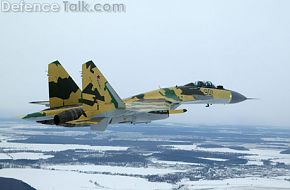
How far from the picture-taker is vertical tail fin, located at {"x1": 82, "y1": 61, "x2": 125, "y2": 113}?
32531 millimetres

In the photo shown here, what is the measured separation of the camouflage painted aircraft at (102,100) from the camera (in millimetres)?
32531

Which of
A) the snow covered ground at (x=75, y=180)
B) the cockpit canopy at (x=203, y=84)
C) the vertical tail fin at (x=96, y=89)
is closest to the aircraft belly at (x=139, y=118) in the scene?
the vertical tail fin at (x=96, y=89)

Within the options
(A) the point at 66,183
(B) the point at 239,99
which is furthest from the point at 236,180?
(B) the point at 239,99

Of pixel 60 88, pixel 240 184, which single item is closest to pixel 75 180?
pixel 240 184

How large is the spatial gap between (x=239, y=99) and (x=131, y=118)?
19.2 metres

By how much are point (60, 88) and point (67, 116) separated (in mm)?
7001

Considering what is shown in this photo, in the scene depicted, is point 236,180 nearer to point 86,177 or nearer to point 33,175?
point 86,177

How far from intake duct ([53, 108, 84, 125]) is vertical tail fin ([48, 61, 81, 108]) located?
5.27 m

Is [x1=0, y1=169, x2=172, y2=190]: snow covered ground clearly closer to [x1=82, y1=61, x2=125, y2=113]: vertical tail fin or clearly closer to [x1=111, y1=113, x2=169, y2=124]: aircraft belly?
[x1=111, y1=113, x2=169, y2=124]: aircraft belly

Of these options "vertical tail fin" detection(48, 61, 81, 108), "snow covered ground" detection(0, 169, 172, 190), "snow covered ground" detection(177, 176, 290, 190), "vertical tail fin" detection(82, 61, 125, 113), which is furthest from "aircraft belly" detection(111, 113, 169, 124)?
"snow covered ground" detection(177, 176, 290, 190)

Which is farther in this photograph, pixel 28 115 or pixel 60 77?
pixel 60 77

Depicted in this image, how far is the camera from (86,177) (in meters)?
182

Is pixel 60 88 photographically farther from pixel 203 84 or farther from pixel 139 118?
pixel 203 84

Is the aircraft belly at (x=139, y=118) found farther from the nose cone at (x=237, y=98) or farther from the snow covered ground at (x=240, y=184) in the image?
the snow covered ground at (x=240, y=184)
